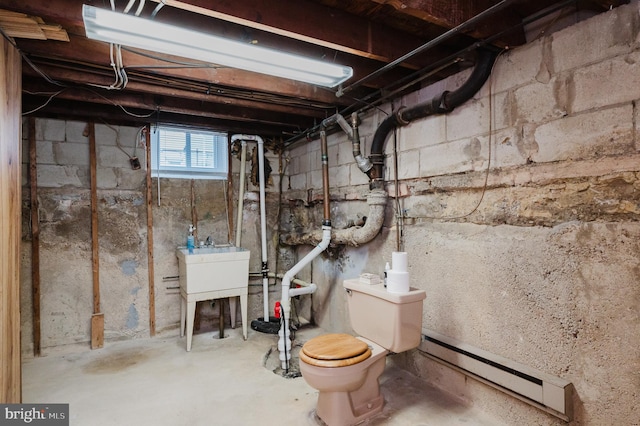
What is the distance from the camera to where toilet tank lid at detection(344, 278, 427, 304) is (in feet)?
6.31

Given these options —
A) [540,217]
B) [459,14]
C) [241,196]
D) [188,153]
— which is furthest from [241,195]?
[540,217]

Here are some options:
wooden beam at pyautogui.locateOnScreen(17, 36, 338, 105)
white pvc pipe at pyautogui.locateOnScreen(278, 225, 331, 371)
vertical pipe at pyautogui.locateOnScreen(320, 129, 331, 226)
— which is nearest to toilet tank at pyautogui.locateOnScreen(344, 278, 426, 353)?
white pvc pipe at pyautogui.locateOnScreen(278, 225, 331, 371)

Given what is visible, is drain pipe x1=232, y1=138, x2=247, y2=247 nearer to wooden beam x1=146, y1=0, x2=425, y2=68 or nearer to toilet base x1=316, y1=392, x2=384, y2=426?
wooden beam x1=146, y1=0, x2=425, y2=68

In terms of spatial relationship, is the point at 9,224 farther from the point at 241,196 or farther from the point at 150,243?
the point at 241,196

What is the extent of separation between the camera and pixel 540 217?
1.71 metres

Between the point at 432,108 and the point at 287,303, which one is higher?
the point at 432,108

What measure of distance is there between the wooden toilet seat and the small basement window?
7.52 feet

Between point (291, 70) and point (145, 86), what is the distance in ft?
3.80

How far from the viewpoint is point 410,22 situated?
1859 millimetres

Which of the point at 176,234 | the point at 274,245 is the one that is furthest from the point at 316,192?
the point at 176,234

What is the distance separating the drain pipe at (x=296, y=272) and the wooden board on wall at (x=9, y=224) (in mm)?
1546

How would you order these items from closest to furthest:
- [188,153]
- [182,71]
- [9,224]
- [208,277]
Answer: [9,224]
[182,71]
[208,277]
[188,153]

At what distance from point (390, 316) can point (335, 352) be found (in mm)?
379

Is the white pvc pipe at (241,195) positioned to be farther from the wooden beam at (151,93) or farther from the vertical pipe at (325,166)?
the vertical pipe at (325,166)
